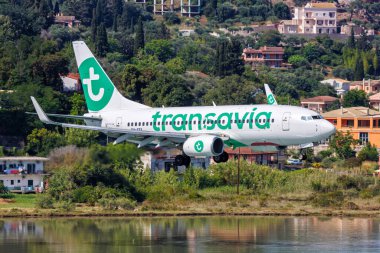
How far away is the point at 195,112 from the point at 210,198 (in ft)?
184

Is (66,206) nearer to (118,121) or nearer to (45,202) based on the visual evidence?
(45,202)

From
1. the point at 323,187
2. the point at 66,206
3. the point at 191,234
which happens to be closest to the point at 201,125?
the point at 191,234

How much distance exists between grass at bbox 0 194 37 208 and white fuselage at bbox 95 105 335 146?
153 ft

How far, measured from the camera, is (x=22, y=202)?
6324 inches

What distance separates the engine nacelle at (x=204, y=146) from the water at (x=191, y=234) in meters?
19.8

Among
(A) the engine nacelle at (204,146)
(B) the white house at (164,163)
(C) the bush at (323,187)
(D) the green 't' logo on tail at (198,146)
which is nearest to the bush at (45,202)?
(B) the white house at (164,163)

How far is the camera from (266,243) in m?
136

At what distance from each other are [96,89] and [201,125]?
46.0ft

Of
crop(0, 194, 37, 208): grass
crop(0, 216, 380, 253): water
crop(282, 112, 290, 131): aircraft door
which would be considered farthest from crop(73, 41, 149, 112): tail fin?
crop(0, 194, 37, 208): grass

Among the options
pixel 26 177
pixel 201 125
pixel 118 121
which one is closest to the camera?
pixel 201 125

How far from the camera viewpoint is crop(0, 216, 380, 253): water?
427 feet

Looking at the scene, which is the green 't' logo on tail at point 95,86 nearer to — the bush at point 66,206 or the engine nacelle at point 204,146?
the engine nacelle at point 204,146

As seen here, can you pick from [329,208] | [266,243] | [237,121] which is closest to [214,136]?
[237,121]

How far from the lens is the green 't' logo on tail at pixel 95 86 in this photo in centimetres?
11969
